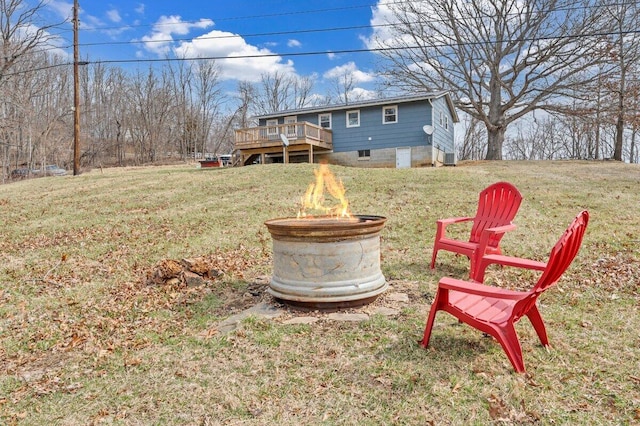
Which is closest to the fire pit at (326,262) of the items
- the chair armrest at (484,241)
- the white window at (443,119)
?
the chair armrest at (484,241)

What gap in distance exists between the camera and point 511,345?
9.04ft

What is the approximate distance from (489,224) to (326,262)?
2.55m

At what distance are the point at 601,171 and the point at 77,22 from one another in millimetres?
22849

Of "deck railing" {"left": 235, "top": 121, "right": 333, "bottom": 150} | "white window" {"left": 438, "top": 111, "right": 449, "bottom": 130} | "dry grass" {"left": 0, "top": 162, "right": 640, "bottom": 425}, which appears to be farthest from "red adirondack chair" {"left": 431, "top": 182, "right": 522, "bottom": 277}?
"white window" {"left": 438, "top": 111, "right": 449, "bottom": 130}

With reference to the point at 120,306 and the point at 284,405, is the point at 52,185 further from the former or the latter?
the point at 284,405

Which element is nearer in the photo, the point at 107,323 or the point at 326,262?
the point at 326,262

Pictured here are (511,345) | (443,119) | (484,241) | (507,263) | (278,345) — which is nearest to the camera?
(511,345)

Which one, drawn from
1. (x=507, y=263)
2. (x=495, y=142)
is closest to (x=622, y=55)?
(x=495, y=142)

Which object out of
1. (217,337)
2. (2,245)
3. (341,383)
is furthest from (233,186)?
(341,383)

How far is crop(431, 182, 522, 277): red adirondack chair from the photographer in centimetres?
466

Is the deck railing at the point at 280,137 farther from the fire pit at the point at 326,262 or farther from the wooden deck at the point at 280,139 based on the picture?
the fire pit at the point at 326,262

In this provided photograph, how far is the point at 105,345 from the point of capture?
351cm

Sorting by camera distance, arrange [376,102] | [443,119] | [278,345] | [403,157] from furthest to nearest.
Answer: [443,119], [376,102], [403,157], [278,345]

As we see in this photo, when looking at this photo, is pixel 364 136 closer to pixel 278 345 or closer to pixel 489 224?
pixel 489 224
